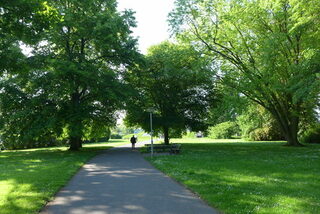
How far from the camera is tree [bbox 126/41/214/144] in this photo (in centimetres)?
2638

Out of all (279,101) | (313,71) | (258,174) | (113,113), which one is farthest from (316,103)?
(258,174)

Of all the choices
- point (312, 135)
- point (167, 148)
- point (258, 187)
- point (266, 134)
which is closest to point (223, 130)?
point (266, 134)

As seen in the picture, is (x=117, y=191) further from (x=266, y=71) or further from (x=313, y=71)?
(x=266, y=71)

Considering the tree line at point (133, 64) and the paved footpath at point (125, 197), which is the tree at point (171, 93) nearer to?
the tree line at point (133, 64)

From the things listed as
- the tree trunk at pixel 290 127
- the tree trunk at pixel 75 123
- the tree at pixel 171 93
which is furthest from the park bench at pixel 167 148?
the tree trunk at pixel 290 127

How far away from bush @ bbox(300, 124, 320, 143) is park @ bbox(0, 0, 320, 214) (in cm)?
13

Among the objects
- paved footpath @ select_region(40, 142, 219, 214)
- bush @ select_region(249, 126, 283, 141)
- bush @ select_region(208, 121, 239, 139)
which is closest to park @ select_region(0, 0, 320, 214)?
paved footpath @ select_region(40, 142, 219, 214)

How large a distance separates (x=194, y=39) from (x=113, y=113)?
10.9 m

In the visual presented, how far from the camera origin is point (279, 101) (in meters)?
27.6

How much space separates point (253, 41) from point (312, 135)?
684 inches

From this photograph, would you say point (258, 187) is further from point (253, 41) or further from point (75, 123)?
point (253, 41)

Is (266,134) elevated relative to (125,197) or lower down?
elevated

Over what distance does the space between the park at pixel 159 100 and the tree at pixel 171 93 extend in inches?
5.2

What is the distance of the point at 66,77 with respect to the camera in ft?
67.7
